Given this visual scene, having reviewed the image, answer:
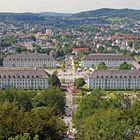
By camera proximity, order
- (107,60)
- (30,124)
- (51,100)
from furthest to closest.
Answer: (107,60) → (51,100) → (30,124)

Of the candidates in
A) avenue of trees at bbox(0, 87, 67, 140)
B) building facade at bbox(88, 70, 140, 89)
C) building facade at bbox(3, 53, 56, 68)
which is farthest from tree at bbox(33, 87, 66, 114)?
building facade at bbox(3, 53, 56, 68)

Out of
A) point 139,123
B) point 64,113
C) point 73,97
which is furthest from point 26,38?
point 139,123

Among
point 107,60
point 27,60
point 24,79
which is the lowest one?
point 107,60

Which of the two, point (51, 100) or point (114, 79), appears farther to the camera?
point (114, 79)

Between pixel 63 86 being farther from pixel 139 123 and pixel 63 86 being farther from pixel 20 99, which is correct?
pixel 139 123

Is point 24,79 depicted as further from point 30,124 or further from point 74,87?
point 30,124

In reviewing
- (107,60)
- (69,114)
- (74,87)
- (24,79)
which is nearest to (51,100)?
(69,114)
